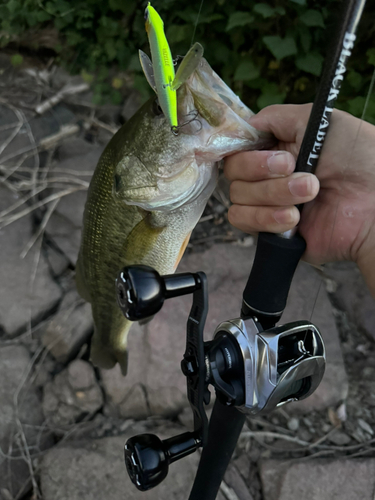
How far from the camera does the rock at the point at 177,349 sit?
197cm

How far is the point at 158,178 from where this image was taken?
109cm

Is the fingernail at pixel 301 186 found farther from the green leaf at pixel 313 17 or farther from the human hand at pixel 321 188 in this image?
the green leaf at pixel 313 17

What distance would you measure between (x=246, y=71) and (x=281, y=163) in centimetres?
143

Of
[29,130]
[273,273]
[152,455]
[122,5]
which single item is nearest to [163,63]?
[273,273]

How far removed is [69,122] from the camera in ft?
10.3

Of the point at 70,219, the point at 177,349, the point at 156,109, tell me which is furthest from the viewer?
the point at 70,219

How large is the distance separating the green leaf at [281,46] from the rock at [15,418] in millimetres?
2215

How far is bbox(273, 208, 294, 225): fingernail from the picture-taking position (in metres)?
0.93

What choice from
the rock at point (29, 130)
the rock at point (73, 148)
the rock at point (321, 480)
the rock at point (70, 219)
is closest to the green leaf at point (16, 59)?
the rock at point (29, 130)

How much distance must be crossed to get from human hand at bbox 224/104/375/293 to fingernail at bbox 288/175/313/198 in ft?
0.05

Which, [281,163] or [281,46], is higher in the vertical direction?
[281,46]

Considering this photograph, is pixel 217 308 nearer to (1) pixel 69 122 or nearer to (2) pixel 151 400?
(2) pixel 151 400

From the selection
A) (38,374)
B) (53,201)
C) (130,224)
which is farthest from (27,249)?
(130,224)

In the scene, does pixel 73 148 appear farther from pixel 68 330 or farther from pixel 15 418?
pixel 15 418
